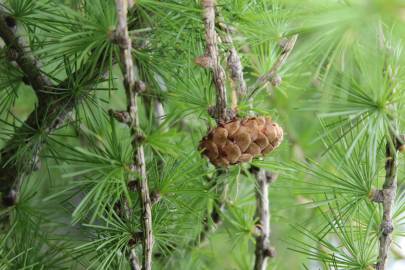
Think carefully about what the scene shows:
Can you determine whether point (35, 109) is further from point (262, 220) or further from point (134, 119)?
point (262, 220)

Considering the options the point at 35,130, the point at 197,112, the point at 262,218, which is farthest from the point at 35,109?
the point at 262,218

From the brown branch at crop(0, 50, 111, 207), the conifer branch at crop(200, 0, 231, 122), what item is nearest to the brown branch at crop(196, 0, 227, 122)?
the conifer branch at crop(200, 0, 231, 122)

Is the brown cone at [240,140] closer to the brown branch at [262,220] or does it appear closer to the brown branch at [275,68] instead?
the brown branch at [275,68]

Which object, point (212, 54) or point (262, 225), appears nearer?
point (212, 54)

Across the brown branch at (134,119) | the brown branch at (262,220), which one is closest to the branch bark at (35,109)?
the brown branch at (134,119)

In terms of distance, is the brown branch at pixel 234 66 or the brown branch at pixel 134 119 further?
the brown branch at pixel 234 66
